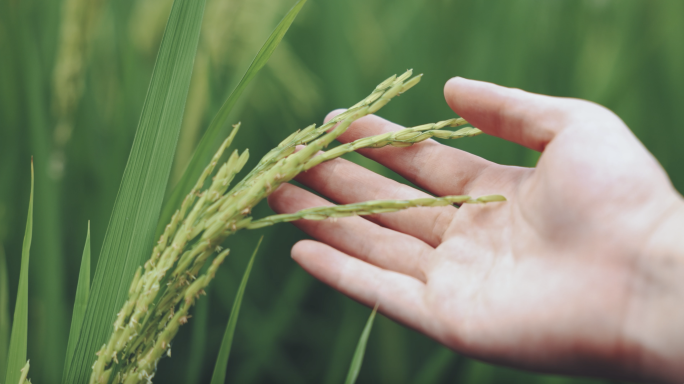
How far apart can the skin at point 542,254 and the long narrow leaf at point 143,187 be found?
254 mm

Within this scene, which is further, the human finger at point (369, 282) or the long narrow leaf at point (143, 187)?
the human finger at point (369, 282)

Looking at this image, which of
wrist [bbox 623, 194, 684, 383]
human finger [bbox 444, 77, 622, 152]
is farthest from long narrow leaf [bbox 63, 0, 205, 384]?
wrist [bbox 623, 194, 684, 383]

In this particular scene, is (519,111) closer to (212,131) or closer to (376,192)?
(376,192)

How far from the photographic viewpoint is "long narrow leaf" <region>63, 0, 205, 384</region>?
483 mm

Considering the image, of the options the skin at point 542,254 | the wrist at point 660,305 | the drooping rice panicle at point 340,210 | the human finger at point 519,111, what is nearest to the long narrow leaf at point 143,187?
the drooping rice panicle at point 340,210

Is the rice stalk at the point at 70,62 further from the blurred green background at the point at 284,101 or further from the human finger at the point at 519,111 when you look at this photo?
the human finger at the point at 519,111

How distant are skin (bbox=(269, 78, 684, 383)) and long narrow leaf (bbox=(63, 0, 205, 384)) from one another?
0.83 ft

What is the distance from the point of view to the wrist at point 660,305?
0.54m

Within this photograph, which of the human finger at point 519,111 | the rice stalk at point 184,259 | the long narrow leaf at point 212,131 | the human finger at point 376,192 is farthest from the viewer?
the human finger at point 376,192

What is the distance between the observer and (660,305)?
56 cm

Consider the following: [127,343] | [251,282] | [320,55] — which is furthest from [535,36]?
[127,343]

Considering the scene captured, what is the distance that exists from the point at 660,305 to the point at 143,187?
673 mm

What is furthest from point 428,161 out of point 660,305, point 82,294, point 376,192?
point 82,294

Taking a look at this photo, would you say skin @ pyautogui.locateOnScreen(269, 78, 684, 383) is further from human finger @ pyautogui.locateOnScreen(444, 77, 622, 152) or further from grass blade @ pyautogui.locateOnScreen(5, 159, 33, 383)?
grass blade @ pyautogui.locateOnScreen(5, 159, 33, 383)
